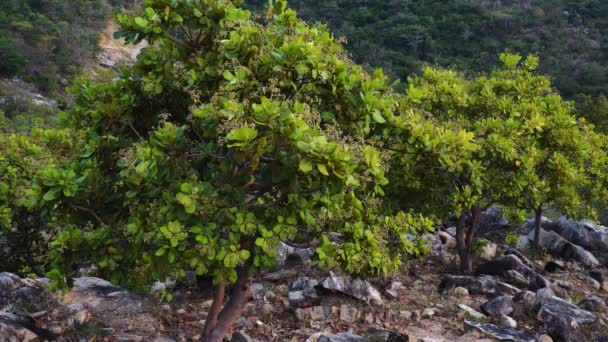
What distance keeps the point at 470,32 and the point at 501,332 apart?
46446 millimetres

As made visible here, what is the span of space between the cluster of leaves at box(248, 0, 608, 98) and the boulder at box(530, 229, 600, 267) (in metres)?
27.1

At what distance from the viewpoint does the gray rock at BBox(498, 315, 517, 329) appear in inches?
318

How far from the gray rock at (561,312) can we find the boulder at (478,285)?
121 cm

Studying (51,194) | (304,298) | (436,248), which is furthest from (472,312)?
(51,194)

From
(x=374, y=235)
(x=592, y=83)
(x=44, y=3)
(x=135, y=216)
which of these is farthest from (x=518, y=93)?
(x=44, y=3)

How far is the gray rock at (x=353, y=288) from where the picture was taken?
28.1ft

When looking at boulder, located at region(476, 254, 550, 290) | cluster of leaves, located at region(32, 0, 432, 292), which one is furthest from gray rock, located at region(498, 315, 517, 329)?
cluster of leaves, located at region(32, 0, 432, 292)

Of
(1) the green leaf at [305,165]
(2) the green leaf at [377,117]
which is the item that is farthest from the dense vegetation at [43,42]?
(1) the green leaf at [305,165]

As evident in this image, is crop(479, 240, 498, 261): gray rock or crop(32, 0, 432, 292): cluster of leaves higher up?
crop(32, 0, 432, 292): cluster of leaves

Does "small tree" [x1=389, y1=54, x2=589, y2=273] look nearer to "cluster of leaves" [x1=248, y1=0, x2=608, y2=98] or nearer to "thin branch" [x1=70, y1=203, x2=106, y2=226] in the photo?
"thin branch" [x1=70, y1=203, x2=106, y2=226]

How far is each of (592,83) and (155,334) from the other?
131ft

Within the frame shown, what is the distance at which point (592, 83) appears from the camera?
38750mm

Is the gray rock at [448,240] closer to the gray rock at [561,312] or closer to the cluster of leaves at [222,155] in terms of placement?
the gray rock at [561,312]

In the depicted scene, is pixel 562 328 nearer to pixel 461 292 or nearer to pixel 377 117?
pixel 461 292
